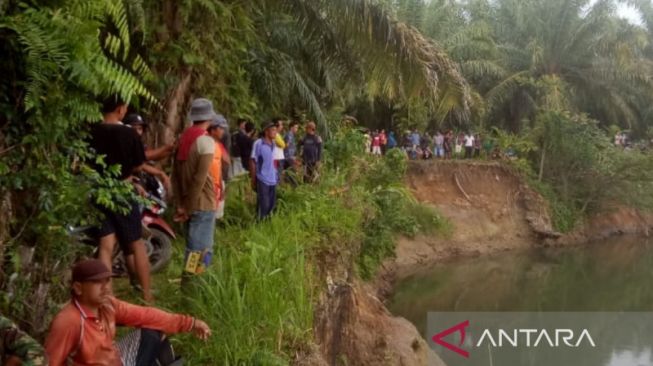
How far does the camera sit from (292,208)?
7.39 metres

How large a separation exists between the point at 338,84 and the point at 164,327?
10864 millimetres

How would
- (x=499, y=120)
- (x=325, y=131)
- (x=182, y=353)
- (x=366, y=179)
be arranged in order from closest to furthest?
(x=182, y=353) → (x=325, y=131) → (x=366, y=179) → (x=499, y=120)

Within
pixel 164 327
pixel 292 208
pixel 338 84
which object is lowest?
pixel 164 327

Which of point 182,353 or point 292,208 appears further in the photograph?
point 292,208

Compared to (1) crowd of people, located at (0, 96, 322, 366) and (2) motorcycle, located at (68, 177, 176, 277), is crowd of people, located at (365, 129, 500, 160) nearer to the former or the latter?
(1) crowd of people, located at (0, 96, 322, 366)

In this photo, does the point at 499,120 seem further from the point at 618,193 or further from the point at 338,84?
the point at 338,84

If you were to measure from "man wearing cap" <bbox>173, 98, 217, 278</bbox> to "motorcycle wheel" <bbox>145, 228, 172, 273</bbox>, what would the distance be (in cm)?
81

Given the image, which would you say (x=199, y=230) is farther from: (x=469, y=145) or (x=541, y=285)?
(x=469, y=145)

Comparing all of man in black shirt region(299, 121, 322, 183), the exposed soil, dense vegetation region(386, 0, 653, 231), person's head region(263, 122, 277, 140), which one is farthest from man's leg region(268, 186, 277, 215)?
dense vegetation region(386, 0, 653, 231)

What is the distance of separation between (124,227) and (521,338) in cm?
1051

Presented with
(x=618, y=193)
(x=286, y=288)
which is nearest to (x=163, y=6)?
(x=286, y=288)

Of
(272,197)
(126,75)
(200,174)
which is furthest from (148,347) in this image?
(272,197)

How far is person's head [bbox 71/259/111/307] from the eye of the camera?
2898mm

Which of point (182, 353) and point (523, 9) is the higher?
point (523, 9)
